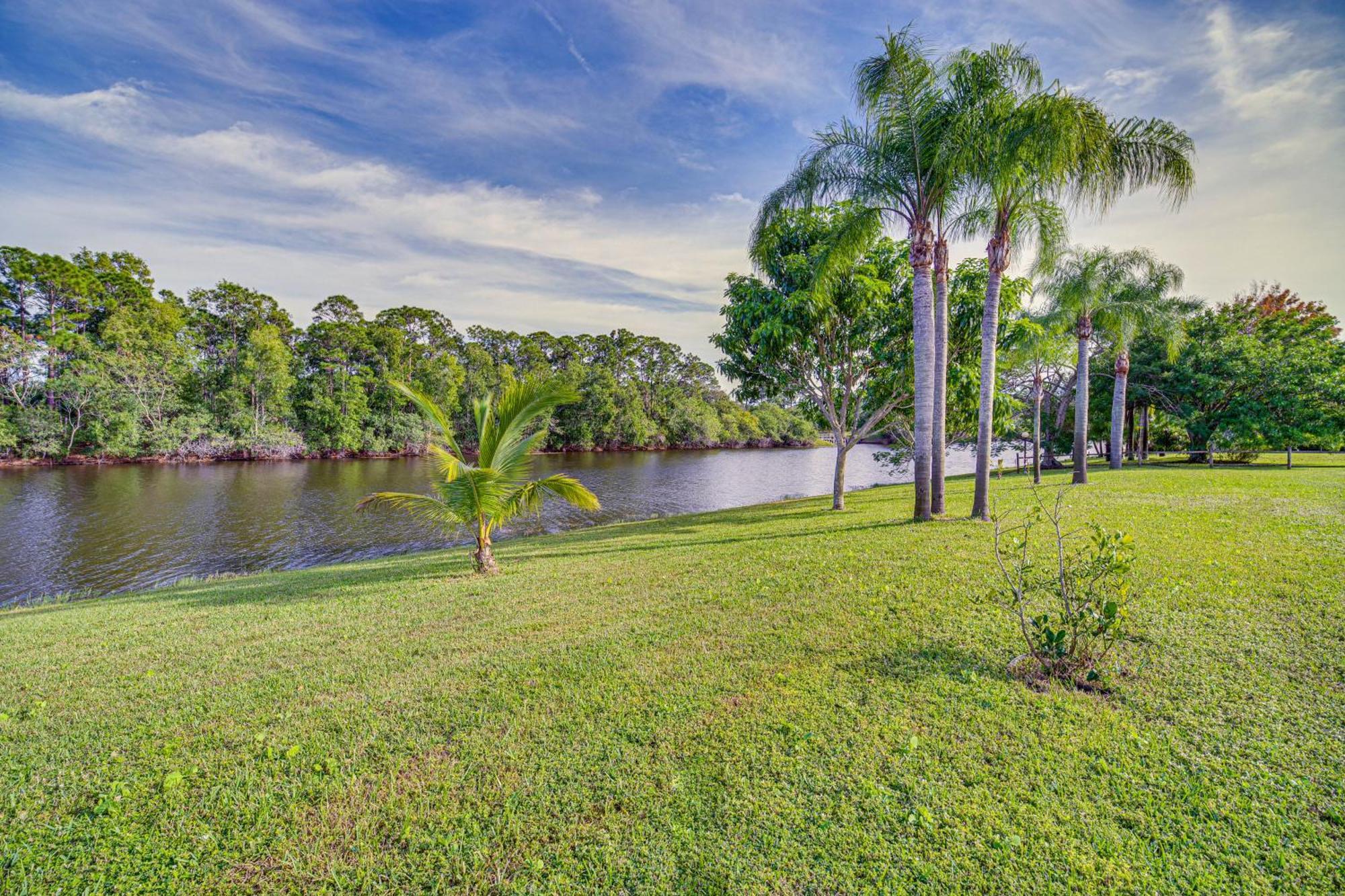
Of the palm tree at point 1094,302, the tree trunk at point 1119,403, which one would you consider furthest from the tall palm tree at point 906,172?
the tree trunk at point 1119,403

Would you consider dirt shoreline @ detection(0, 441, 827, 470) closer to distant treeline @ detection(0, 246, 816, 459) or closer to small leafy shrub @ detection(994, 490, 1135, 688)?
distant treeline @ detection(0, 246, 816, 459)

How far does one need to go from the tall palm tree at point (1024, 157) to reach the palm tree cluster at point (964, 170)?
21 mm

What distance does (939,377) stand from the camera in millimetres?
10227

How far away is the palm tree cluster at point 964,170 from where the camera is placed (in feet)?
29.0

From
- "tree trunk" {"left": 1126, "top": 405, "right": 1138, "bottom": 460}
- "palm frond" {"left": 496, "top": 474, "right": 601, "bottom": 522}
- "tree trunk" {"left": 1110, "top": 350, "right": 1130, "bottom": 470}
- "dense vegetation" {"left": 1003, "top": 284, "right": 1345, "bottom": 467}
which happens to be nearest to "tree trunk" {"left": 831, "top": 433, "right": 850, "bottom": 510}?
"dense vegetation" {"left": 1003, "top": 284, "right": 1345, "bottom": 467}

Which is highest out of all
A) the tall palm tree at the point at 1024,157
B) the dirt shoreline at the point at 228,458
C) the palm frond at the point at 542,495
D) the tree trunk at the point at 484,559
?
the tall palm tree at the point at 1024,157

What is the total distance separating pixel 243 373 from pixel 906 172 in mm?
49939

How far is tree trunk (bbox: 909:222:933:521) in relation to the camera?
9.80 m

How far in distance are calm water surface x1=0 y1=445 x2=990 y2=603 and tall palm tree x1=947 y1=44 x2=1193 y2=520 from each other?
1344 centimetres

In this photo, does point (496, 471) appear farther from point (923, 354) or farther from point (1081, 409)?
point (1081, 409)

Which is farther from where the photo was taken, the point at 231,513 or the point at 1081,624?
the point at 231,513

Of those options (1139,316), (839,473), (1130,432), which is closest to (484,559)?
(839,473)

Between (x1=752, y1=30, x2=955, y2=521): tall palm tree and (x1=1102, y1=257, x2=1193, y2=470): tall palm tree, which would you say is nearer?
(x1=752, y1=30, x2=955, y2=521): tall palm tree

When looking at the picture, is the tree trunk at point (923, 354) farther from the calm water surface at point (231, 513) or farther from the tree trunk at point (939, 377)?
the calm water surface at point (231, 513)
